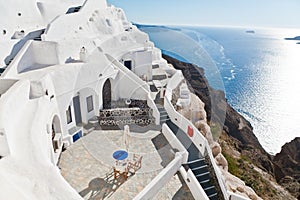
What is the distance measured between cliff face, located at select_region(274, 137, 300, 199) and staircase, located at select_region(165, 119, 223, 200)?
58.3 ft

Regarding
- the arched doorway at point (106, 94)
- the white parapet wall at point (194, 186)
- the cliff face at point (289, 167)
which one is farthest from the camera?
the cliff face at point (289, 167)

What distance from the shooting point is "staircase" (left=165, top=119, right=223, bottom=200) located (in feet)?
30.1

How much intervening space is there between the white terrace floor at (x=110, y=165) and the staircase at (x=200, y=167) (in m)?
0.97

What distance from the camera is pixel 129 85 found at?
1491 centimetres

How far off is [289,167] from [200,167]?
80.8 feet

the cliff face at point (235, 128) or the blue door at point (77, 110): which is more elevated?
the blue door at point (77, 110)

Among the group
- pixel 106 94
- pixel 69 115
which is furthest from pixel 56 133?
pixel 106 94

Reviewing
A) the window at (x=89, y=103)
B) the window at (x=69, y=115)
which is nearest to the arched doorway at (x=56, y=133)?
the window at (x=69, y=115)

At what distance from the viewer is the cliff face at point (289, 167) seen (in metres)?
23.1

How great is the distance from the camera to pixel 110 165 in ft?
31.0

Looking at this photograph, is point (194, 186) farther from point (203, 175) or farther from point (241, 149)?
point (241, 149)

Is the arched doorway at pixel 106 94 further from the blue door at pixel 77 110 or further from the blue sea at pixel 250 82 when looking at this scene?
the blue sea at pixel 250 82

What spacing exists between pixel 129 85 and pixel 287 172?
976 inches

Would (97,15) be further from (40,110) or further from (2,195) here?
(2,195)
